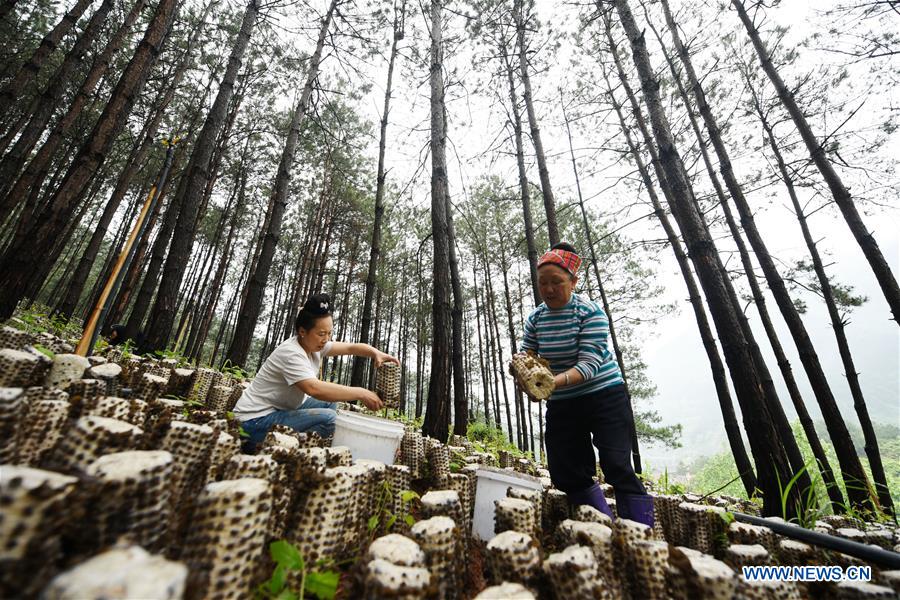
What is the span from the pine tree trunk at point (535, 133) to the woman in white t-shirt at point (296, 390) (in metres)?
5.15

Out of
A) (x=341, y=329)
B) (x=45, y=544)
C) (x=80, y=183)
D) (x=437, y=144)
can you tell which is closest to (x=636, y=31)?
(x=437, y=144)

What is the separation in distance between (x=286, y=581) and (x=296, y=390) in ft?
6.32

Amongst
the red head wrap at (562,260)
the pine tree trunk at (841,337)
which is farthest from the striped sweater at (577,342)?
the pine tree trunk at (841,337)

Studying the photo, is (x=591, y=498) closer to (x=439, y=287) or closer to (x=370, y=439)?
(x=370, y=439)

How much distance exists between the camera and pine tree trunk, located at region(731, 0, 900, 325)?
488 cm

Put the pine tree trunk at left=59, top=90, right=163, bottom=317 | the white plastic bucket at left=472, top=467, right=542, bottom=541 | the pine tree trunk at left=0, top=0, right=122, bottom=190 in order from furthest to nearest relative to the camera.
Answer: the pine tree trunk at left=59, top=90, right=163, bottom=317 → the pine tree trunk at left=0, top=0, right=122, bottom=190 → the white plastic bucket at left=472, top=467, right=542, bottom=541

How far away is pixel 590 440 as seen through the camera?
2.47 meters

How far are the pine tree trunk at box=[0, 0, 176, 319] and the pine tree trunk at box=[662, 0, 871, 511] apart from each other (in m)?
8.15

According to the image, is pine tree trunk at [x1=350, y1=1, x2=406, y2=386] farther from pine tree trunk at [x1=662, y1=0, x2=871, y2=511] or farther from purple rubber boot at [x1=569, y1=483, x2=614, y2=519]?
pine tree trunk at [x1=662, y1=0, x2=871, y2=511]

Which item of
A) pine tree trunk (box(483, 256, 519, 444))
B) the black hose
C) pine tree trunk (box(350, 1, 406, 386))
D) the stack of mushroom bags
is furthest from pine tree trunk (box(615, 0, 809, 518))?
pine tree trunk (box(483, 256, 519, 444))

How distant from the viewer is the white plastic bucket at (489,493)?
191cm

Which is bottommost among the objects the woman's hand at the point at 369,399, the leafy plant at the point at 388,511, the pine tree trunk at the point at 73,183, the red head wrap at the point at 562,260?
the leafy plant at the point at 388,511

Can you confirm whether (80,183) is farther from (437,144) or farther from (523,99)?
(523,99)

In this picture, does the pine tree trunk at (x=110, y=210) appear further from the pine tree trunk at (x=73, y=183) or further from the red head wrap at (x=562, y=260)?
the red head wrap at (x=562, y=260)
